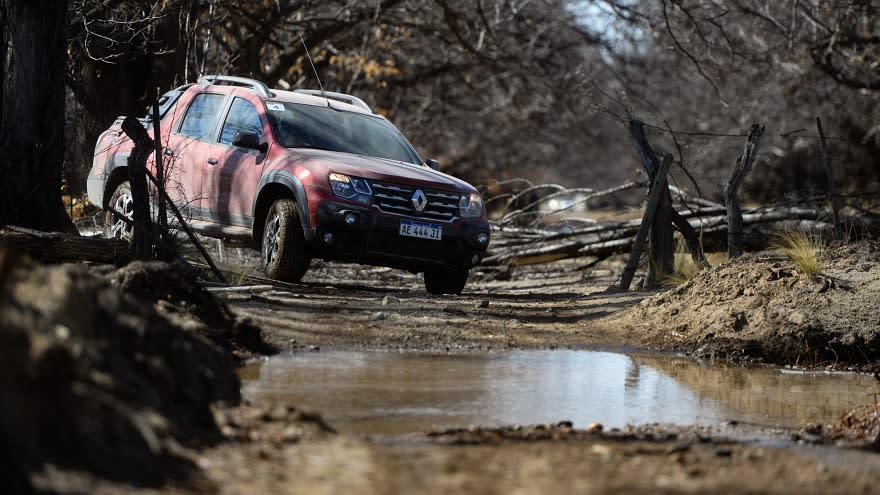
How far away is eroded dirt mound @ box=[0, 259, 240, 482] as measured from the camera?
421 cm

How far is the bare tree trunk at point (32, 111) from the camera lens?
10.9m

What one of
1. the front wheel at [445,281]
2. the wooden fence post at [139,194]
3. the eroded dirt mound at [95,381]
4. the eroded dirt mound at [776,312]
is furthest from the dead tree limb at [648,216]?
the eroded dirt mound at [95,381]

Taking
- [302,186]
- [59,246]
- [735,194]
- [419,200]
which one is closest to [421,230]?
[419,200]

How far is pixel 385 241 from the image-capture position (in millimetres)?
11469

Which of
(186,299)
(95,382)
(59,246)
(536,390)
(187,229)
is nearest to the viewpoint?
(95,382)

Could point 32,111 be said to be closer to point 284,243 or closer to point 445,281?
point 284,243

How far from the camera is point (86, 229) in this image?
14.2 m

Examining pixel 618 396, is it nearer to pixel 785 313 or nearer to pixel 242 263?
pixel 785 313

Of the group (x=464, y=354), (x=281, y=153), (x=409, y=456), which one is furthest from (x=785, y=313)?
(x=409, y=456)

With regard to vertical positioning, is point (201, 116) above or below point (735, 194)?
above

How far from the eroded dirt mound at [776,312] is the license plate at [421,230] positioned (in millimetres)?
1756

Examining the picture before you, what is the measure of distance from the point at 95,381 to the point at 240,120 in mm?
7784

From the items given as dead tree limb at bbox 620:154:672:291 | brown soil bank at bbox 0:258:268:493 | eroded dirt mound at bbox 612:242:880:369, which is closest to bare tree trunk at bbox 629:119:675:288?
dead tree limb at bbox 620:154:672:291

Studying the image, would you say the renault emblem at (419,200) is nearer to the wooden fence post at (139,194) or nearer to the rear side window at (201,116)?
the rear side window at (201,116)
